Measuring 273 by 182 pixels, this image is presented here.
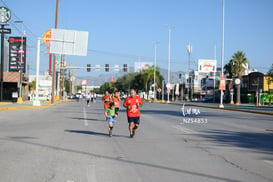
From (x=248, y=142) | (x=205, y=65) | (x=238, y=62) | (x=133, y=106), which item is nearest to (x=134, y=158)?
(x=133, y=106)

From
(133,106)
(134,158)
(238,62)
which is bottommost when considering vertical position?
(134,158)

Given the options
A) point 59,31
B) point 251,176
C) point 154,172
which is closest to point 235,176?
point 251,176

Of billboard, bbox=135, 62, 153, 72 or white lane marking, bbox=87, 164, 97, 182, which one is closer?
white lane marking, bbox=87, 164, 97, 182

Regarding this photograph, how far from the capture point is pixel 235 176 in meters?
7.33

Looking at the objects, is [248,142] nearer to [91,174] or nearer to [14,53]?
[91,174]

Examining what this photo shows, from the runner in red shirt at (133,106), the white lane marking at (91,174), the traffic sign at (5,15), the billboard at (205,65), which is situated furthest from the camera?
the billboard at (205,65)

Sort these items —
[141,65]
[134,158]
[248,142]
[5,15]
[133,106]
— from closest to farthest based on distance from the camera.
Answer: [134,158], [248,142], [133,106], [5,15], [141,65]

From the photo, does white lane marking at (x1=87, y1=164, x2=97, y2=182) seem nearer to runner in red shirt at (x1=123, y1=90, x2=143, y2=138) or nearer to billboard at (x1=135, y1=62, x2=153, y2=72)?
runner in red shirt at (x1=123, y1=90, x2=143, y2=138)

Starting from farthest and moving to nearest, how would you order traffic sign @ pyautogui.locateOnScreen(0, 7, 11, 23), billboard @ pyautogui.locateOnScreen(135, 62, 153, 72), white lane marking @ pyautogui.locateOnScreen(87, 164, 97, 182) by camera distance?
billboard @ pyautogui.locateOnScreen(135, 62, 153, 72), traffic sign @ pyautogui.locateOnScreen(0, 7, 11, 23), white lane marking @ pyautogui.locateOnScreen(87, 164, 97, 182)

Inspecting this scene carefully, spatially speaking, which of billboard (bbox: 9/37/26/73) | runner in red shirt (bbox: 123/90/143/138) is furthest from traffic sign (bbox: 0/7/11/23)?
runner in red shirt (bbox: 123/90/143/138)

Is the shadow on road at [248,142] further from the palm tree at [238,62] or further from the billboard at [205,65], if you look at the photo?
the billboard at [205,65]

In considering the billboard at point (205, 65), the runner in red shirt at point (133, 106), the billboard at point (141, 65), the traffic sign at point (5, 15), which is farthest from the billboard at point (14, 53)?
the runner in red shirt at point (133, 106)

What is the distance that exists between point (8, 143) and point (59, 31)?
2954cm

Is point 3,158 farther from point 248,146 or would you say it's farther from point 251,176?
point 248,146
